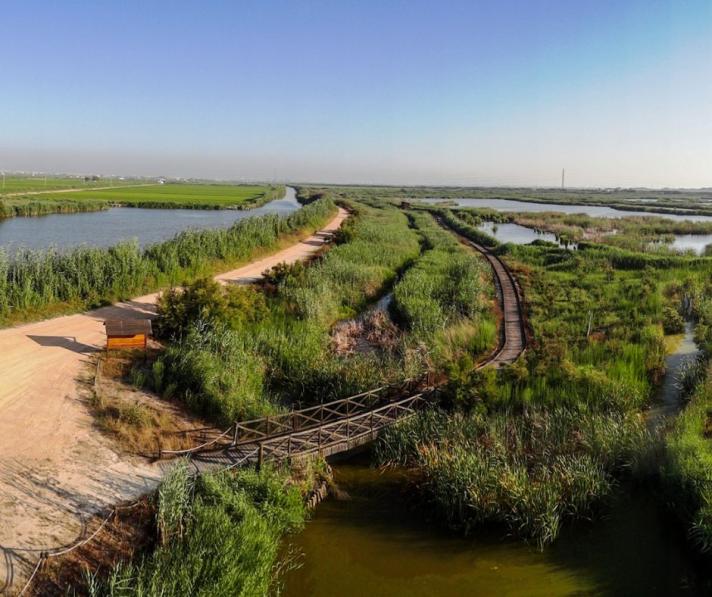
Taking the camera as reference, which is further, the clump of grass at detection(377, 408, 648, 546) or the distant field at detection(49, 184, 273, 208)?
the distant field at detection(49, 184, 273, 208)

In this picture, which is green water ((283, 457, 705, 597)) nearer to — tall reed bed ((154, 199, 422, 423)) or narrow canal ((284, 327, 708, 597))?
narrow canal ((284, 327, 708, 597))

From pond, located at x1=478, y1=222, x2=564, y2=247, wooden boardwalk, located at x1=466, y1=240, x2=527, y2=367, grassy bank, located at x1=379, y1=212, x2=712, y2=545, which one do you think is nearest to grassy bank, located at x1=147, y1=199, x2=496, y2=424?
wooden boardwalk, located at x1=466, y1=240, x2=527, y2=367

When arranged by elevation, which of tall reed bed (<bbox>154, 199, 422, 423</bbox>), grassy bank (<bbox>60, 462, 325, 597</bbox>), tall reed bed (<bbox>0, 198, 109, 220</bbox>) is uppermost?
tall reed bed (<bbox>0, 198, 109, 220</bbox>)

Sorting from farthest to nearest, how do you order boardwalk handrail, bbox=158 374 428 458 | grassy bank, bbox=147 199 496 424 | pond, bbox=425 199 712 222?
pond, bbox=425 199 712 222 < grassy bank, bbox=147 199 496 424 < boardwalk handrail, bbox=158 374 428 458

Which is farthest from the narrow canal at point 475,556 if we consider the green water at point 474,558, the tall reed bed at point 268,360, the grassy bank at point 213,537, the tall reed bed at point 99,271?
the tall reed bed at point 99,271

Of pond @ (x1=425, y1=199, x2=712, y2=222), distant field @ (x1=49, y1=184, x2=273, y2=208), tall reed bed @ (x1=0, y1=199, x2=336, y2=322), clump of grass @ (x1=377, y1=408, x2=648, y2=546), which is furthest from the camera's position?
pond @ (x1=425, y1=199, x2=712, y2=222)

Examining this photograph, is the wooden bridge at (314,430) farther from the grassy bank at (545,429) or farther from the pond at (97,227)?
the pond at (97,227)

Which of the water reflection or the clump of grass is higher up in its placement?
the water reflection
